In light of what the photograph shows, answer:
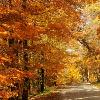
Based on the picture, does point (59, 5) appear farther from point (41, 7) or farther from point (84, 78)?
point (84, 78)

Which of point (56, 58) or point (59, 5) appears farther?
point (56, 58)

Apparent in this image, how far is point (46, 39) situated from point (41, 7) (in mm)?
6528

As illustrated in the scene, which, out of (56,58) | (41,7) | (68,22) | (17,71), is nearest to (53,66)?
(56,58)

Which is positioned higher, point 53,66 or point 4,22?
point 4,22

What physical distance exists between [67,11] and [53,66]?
6.16 m

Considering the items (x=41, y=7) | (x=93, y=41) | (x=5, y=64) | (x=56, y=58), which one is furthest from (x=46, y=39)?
(x=93, y=41)

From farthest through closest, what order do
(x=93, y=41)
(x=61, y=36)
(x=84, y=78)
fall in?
(x=84, y=78) < (x=93, y=41) < (x=61, y=36)

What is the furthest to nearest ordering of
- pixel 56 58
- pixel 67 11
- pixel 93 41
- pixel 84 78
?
pixel 84 78, pixel 93 41, pixel 56 58, pixel 67 11

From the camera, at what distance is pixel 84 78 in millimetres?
160000

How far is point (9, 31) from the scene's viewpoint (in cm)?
1880

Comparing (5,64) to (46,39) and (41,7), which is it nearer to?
(41,7)

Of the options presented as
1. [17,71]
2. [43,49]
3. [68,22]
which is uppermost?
[68,22]

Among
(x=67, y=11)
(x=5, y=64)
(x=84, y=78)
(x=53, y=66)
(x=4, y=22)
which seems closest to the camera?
(x=4, y=22)

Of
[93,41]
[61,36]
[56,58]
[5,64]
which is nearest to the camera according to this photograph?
[5,64]
